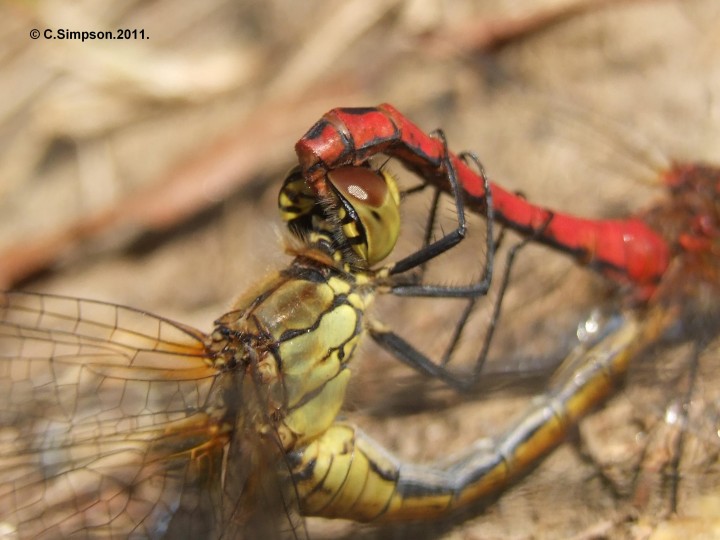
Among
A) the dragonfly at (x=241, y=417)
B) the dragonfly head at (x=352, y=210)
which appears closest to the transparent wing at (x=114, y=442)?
the dragonfly at (x=241, y=417)

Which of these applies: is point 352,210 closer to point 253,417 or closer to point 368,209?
point 368,209

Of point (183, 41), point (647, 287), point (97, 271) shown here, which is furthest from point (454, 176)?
point (183, 41)

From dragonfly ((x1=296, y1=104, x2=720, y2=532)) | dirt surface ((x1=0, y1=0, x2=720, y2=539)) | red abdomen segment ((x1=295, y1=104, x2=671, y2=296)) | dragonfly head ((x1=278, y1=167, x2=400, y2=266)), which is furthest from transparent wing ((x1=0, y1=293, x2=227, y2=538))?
red abdomen segment ((x1=295, y1=104, x2=671, y2=296))

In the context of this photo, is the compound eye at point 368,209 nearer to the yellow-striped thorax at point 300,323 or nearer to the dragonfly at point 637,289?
the yellow-striped thorax at point 300,323

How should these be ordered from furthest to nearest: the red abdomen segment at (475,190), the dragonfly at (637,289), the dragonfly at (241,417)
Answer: the dragonfly at (637,289), the dragonfly at (241,417), the red abdomen segment at (475,190)

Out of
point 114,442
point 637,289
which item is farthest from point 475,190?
point 114,442

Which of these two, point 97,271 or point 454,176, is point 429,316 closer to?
point 454,176
